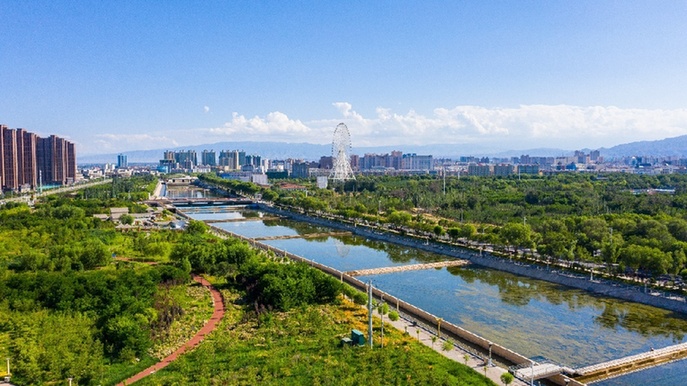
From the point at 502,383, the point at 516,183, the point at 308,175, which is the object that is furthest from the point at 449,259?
the point at 308,175

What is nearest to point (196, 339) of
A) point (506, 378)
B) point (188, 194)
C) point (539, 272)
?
point (506, 378)

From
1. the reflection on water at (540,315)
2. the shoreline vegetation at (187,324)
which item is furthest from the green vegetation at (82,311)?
the reflection on water at (540,315)

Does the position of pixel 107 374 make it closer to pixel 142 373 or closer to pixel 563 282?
pixel 142 373

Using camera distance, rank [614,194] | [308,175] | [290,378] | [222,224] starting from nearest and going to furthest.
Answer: [290,378] < [222,224] < [614,194] < [308,175]

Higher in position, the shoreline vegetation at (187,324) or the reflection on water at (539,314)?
the shoreline vegetation at (187,324)

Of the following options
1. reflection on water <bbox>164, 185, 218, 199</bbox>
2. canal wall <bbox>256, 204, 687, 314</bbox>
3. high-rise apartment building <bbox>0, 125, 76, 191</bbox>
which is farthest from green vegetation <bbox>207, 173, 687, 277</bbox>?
high-rise apartment building <bbox>0, 125, 76, 191</bbox>

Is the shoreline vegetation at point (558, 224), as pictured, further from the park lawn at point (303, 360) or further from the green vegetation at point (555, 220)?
the park lawn at point (303, 360)

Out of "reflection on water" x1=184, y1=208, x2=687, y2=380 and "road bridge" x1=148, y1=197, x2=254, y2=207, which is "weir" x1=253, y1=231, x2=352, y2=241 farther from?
"road bridge" x1=148, y1=197, x2=254, y2=207
